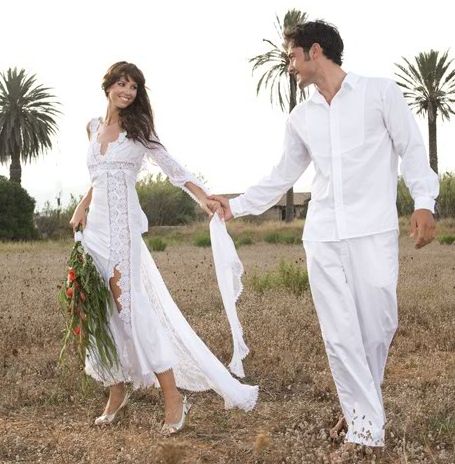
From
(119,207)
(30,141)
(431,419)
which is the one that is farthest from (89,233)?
(30,141)

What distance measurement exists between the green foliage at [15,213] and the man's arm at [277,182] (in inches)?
1318

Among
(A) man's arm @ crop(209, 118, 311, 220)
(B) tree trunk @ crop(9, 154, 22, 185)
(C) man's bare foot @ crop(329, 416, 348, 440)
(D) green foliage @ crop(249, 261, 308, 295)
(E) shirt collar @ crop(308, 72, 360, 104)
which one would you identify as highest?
(B) tree trunk @ crop(9, 154, 22, 185)

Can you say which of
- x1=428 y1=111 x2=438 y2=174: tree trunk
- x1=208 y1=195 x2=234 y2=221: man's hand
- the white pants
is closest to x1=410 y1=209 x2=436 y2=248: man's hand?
the white pants

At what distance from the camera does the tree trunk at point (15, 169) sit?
48.0 meters

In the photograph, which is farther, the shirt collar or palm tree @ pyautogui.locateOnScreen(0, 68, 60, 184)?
palm tree @ pyautogui.locateOnScreen(0, 68, 60, 184)

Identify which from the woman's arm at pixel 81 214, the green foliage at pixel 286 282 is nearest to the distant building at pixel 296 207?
the green foliage at pixel 286 282

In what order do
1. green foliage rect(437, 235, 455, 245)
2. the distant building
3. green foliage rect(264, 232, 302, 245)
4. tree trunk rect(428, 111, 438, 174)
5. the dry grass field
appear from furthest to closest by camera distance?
the distant building → tree trunk rect(428, 111, 438, 174) → green foliage rect(264, 232, 302, 245) → green foliage rect(437, 235, 455, 245) → the dry grass field

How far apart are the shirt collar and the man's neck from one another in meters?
0.03

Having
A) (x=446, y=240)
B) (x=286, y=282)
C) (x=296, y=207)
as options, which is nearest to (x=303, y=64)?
(x=286, y=282)

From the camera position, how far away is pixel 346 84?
423cm

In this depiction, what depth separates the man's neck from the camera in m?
4.30

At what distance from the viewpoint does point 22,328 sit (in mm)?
8086

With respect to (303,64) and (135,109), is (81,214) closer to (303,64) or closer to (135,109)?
(135,109)

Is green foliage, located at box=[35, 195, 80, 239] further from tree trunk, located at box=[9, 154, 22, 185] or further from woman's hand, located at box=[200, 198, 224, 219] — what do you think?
woman's hand, located at box=[200, 198, 224, 219]
